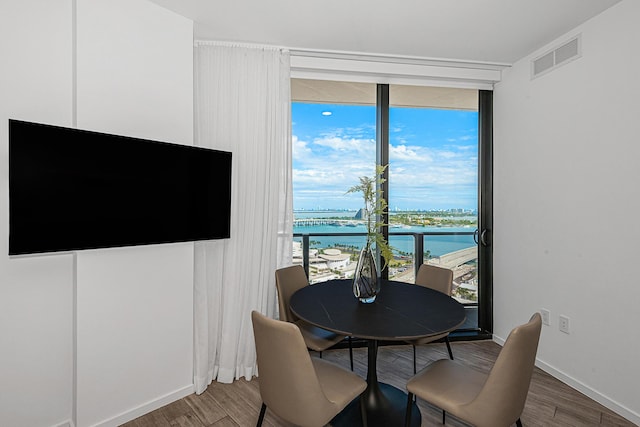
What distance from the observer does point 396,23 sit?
254cm

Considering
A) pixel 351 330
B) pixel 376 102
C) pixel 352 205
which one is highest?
pixel 376 102

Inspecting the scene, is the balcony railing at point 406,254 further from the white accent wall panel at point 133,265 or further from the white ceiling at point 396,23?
the white ceiling at point 396,23

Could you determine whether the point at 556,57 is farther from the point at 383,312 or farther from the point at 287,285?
the point at 287,285

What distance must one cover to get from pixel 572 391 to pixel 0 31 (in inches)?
175

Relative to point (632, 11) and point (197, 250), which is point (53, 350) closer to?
point (197, 250)

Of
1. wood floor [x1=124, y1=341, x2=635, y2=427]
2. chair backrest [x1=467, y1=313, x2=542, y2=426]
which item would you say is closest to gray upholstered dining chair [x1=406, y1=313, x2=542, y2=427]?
chair backrest [x1=467, y1=313, x2=542, y2=426]

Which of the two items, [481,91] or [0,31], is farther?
[481,91]

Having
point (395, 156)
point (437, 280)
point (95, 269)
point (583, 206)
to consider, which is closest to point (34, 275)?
point (95, 269)

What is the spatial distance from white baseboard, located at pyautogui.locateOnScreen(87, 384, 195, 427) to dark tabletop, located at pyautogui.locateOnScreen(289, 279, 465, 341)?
1153 millimetres

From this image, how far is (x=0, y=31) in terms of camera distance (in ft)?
5.79

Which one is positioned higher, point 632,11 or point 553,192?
point 632,11

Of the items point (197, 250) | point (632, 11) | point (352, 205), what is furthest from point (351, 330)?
point (632, 11)

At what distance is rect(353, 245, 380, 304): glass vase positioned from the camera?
7.16 ft

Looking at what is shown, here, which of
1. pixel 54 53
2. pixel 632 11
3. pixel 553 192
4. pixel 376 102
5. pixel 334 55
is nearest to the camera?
pixel 54 53
